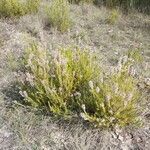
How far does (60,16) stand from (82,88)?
4.72 ft

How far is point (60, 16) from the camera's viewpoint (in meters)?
4.29

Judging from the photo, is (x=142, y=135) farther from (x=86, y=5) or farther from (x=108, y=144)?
(x=86, y=5)

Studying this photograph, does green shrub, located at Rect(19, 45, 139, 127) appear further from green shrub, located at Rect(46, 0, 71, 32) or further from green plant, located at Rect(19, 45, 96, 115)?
green shrub, located at Rect(46, 0, 71, 32)

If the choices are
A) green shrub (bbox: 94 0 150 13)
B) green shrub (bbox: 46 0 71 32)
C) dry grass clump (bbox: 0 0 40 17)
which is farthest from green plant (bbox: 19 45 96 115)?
green shrub (bbox: 94 0 150 13)

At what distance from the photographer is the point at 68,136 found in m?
2.94

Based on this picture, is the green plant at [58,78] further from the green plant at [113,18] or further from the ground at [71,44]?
the green plant at [113,18]

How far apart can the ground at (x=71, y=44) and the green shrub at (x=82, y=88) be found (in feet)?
0.36

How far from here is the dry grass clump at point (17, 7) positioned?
444cm

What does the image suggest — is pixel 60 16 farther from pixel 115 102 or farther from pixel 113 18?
pixel 115 102

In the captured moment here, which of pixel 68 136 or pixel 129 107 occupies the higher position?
pixel 129 107

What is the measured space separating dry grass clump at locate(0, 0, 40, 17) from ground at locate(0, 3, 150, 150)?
0.08 meters

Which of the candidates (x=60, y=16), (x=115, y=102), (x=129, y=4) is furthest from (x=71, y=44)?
(x=129, y=4)

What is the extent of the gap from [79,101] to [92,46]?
1.19 m

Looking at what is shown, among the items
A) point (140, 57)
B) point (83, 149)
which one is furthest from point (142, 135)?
point (140, 57)
